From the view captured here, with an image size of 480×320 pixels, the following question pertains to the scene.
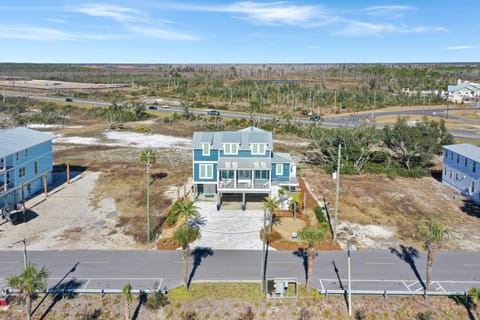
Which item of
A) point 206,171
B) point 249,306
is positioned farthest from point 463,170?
point 249,306

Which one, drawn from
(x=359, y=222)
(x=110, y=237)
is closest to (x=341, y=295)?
(x=359, y=222)

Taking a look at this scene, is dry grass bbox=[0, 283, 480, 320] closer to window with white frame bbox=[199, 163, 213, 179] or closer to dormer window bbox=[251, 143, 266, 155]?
window with white frame bbox=[199, 163, 213, 179]

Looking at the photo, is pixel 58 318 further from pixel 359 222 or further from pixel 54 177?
pixel 54 177

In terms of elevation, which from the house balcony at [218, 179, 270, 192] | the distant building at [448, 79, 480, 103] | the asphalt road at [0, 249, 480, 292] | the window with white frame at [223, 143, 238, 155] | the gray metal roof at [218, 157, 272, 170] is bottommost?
the asphalt road at [0, 249, 480, 292]

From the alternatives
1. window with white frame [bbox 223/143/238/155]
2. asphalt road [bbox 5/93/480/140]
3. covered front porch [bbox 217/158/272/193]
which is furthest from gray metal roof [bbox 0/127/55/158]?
asphalt road [bbox 5/93/480/140]

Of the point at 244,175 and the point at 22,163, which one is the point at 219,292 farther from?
the point at 22,163

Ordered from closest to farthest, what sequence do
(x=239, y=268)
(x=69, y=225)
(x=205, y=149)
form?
1. (x=239, y=268)
2. (x=69, y=225)
3. (x=205, y=149)
